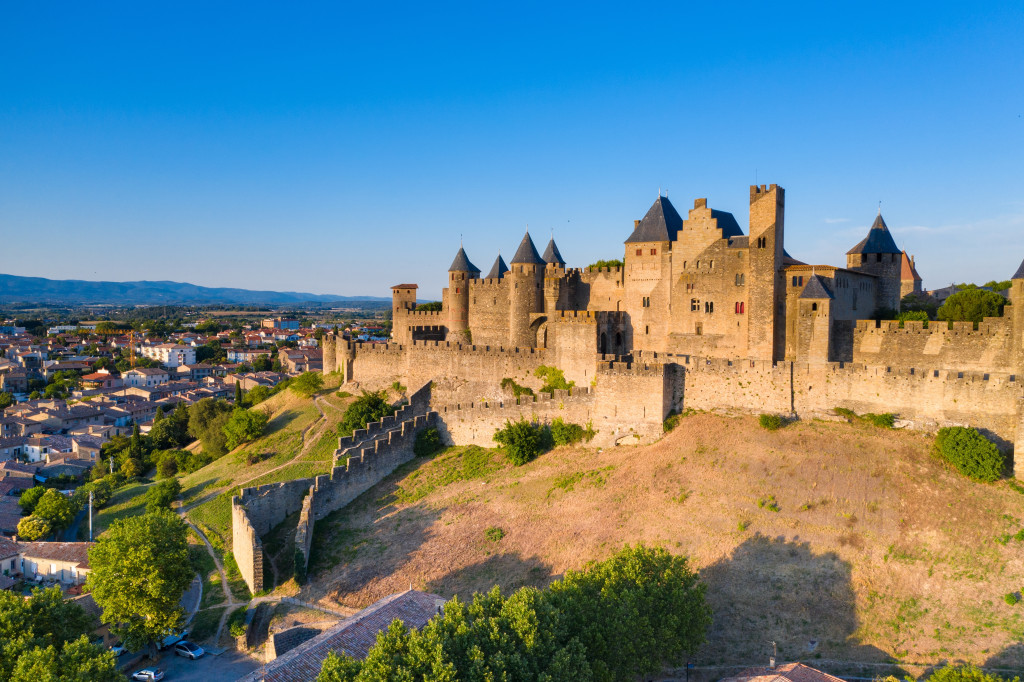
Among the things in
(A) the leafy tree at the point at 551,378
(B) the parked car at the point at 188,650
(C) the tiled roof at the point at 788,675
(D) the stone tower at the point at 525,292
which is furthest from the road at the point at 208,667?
(D) the stone tower at the point at 525,292

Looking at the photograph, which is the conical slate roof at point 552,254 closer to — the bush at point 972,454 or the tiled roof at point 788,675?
the bush at point 972,454

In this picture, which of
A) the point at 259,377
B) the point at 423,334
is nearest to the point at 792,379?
the point at 423,334

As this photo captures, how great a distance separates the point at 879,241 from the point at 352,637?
102 ft

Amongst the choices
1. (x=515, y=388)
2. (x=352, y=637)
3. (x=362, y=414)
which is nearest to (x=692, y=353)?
(x=515, y=388)

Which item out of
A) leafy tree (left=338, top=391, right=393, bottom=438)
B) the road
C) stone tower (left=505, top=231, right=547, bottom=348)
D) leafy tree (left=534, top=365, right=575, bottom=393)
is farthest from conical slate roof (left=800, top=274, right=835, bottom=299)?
the road

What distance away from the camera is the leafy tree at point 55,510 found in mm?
41406

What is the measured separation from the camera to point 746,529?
25.0 metres

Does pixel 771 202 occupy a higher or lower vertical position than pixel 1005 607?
higher

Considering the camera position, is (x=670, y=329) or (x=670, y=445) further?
(x=670, y=329)

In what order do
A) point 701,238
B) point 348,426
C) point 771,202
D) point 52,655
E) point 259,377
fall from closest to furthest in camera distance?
point 52,655, point 771,202, point 701,238, point 348,426, point 259,377

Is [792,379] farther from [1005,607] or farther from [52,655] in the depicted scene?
[52,655]

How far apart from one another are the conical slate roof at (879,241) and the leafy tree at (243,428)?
36.4 m

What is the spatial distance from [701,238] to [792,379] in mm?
8924

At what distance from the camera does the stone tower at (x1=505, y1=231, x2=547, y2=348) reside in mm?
41938
